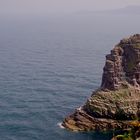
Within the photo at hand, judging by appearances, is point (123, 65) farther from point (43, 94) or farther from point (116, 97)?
point (43, 94)

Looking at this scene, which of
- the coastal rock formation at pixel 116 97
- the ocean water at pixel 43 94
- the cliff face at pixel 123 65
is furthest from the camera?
the cliff face at pixel 123 65

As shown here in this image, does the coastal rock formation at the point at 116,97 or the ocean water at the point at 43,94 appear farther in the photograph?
the coastal rock formation at the point at 116,97

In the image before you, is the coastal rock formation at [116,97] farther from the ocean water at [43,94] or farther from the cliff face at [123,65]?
the ocean water at [43,94]

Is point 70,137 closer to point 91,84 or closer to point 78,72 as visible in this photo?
point 91,84

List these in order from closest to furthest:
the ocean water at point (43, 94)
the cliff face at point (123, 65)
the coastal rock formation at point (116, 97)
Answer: the ocean water at point (43, 94), the coastal rock formation at point (116, 97), the cliff face at point (123, 65)

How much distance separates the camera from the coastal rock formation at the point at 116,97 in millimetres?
111188

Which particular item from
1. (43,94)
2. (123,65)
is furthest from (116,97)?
(43,94)

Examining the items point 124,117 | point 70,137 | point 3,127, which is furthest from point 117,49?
point 3,127

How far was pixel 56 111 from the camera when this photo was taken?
12375cm

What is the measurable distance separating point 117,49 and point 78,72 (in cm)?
5620

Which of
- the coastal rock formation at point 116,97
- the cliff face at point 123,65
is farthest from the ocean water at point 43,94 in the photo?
the cliff face at point 123,65

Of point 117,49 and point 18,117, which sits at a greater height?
point 117,49

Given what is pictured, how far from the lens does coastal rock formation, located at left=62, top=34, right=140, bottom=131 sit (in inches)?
4377

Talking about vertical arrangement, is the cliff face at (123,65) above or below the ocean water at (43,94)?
above
